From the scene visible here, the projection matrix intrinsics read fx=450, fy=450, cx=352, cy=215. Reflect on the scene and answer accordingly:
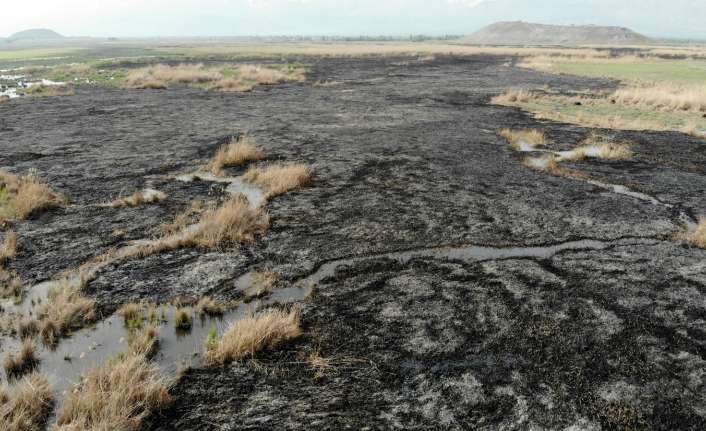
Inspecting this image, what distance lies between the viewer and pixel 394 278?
28.9 ft

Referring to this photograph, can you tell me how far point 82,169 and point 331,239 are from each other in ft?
34.7

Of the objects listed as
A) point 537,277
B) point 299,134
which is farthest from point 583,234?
point 299,134

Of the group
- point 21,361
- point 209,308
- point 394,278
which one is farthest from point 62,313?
point 394,278

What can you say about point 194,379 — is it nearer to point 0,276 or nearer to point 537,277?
point 0,276

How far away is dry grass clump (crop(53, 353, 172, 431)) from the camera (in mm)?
4969

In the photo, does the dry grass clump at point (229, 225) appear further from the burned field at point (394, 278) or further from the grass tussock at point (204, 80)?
the grass tussock at point (204, 80)

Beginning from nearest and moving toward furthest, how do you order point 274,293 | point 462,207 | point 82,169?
point 274,293, point 462,207, point 82,169

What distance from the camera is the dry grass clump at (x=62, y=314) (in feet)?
22.7

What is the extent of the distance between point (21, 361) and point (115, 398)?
83.6 inches

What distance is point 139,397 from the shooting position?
17.8 feet

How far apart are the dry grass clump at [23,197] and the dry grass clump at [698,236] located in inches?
636

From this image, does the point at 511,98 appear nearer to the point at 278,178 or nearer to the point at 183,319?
the point at 278,178

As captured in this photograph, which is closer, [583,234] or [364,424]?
[364,424]

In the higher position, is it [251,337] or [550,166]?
[550,166]
